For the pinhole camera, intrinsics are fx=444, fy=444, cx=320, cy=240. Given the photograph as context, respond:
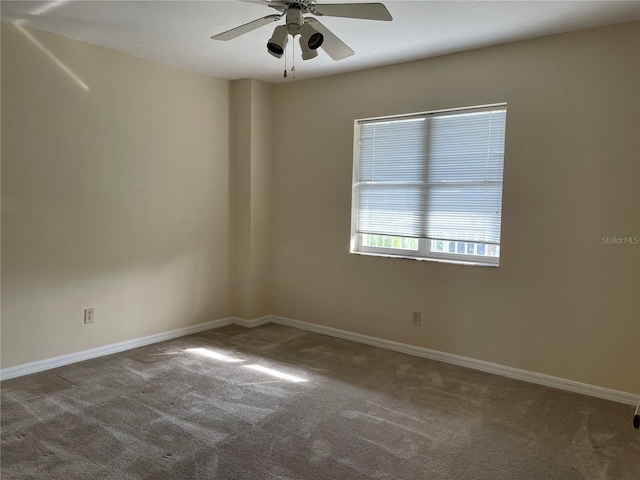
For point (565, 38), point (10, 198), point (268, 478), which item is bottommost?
point (268, 478)

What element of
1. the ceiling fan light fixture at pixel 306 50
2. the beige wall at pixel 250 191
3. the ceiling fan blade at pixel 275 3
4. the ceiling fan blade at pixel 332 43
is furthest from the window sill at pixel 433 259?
the ceiling fan blade at pixel 275 3

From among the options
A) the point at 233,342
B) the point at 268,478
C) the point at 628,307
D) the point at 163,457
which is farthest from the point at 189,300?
the point at 628,307

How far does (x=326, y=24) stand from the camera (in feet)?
10.1

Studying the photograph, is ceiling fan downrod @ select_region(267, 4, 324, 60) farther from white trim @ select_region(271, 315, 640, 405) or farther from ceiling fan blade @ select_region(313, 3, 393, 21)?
white trim @ select_region(271, 315, 640, 405)

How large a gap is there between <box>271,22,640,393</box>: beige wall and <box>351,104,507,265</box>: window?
0.36 ft

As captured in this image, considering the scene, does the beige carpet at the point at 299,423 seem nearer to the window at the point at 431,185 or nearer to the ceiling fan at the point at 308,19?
the window at the point at 431,185

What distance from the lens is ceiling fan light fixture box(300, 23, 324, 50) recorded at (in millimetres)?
2238

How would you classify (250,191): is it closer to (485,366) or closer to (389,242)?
(389,242)

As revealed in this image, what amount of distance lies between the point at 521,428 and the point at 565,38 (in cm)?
267

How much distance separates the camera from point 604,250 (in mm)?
3092

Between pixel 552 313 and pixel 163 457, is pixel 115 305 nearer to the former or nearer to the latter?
pixel 163 457

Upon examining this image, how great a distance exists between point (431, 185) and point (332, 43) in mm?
1759

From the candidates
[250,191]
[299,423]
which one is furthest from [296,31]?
[250,191]

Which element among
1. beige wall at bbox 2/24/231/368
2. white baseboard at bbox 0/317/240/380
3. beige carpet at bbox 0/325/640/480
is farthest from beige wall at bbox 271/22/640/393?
white baseboard at bbox 0/317/240/380
